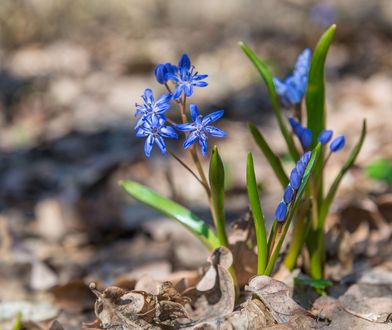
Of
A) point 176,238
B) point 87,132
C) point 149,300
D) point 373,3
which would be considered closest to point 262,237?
point 149,300

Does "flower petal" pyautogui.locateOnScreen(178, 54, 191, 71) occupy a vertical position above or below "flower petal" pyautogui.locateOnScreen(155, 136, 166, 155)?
above

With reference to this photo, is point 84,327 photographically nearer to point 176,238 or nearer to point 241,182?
point 176,238

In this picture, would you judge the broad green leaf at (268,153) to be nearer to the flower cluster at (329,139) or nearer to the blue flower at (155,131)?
the flower cluster at (329,139)

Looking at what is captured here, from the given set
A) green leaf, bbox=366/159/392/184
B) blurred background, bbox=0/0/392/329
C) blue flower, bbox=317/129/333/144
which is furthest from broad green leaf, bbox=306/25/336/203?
green leaf, bbox=366/159/392/184

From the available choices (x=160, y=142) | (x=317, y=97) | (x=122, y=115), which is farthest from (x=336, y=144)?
(x=122, y=115)

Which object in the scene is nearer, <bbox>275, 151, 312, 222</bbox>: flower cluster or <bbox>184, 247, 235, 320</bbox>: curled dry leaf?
<bbox>275, 151, 312, 222</bbox>: flower cluster

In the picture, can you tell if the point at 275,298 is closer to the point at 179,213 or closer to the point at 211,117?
the point at 179,213

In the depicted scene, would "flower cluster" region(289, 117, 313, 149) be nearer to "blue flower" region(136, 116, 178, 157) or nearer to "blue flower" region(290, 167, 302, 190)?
"blue flower" region(290, 167, 302, 190)
